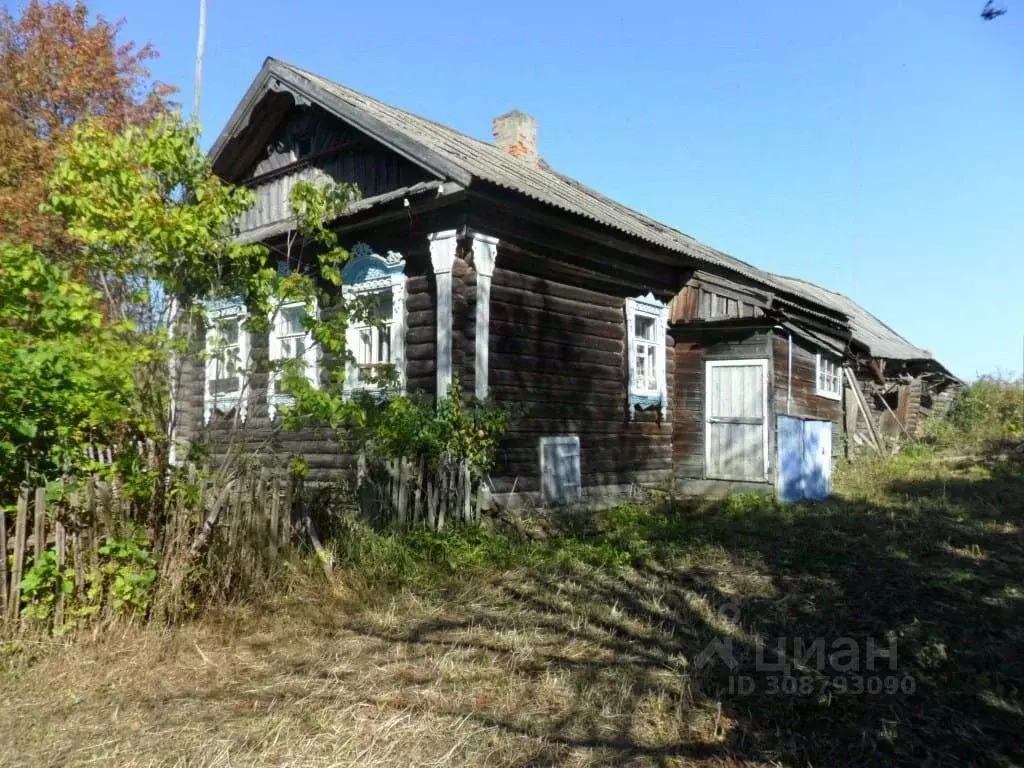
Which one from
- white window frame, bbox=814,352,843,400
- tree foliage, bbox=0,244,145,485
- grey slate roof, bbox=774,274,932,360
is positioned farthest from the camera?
grey slate roof, bbox=774,274,932,360

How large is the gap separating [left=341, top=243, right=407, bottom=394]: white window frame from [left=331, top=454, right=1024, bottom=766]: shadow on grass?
3366 mm

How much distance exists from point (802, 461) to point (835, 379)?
5.01 meters

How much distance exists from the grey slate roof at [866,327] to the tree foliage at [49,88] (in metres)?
15.8

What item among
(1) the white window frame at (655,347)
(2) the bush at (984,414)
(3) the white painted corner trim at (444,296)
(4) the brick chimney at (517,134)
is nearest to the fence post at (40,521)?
(3) the white painted corner trim at (444,296)

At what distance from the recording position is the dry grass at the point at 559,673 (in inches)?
144

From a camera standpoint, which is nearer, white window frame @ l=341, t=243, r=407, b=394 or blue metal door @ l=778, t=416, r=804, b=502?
white window frame @ l=341, t=243, r=407, b=394

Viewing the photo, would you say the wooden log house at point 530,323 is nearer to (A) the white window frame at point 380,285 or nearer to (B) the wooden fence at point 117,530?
(A) the white window frame at point 380,285

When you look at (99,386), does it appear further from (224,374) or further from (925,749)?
(224,374)

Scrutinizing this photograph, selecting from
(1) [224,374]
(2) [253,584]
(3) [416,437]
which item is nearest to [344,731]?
(2) [253,584]

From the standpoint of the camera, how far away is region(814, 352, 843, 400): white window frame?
1421 cm

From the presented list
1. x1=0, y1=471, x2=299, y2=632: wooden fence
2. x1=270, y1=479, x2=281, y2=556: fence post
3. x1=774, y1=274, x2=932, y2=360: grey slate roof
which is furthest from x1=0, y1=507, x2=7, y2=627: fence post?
x1=774, y1=274, x2=932, y2=360: grey slate roof

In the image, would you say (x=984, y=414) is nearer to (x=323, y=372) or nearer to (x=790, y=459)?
(x=790, y=459)

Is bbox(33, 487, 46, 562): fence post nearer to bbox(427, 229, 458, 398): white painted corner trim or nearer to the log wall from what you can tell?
the log wall

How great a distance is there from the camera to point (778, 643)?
190 inches
